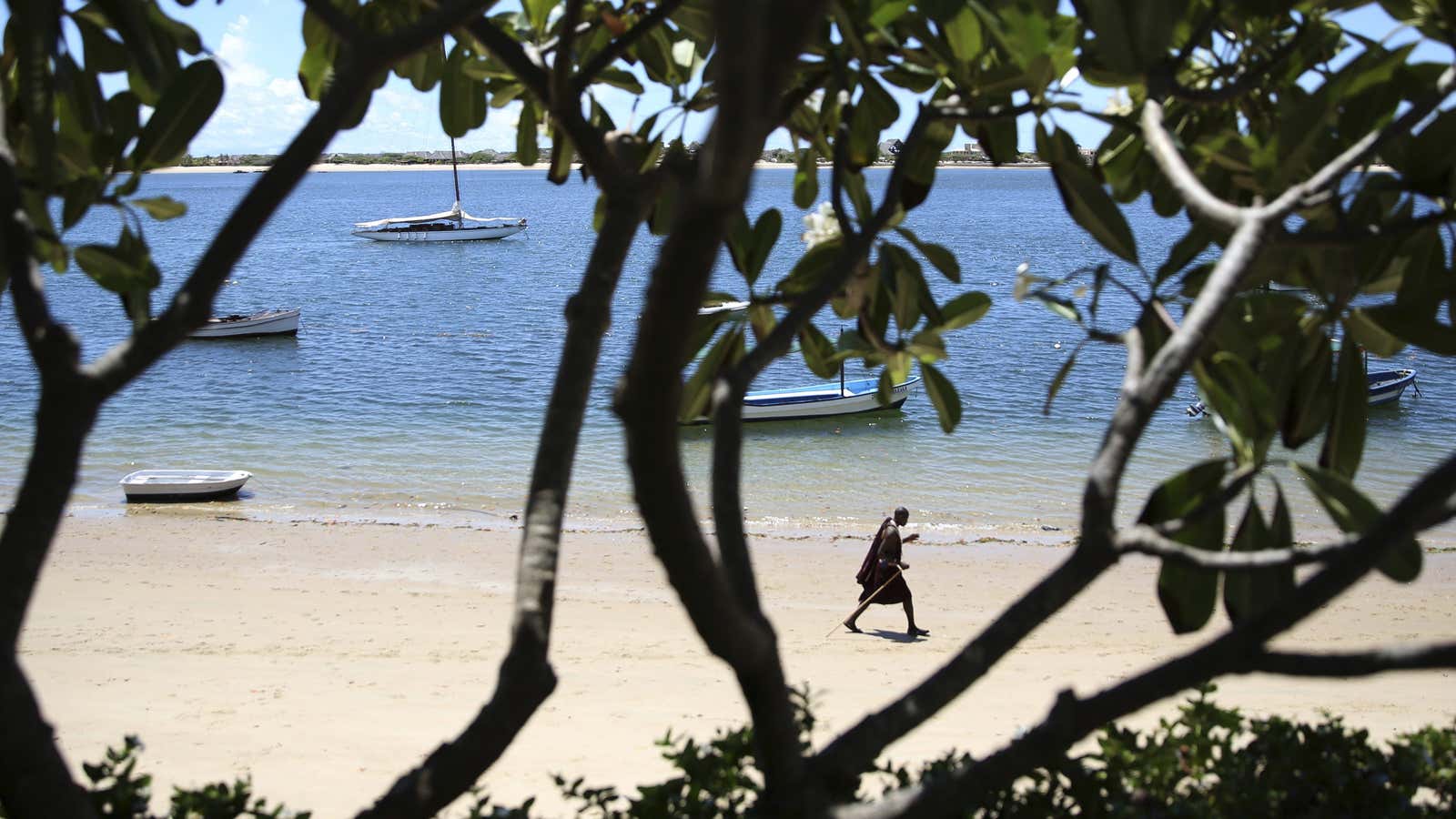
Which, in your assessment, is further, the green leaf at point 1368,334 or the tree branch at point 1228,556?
the green leaf at point 1368,334

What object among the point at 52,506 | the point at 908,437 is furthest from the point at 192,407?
the point at 52,506

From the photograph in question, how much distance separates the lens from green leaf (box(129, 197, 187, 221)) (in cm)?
224

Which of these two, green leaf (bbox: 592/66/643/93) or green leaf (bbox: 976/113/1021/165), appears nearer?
green leaf (bbox: 976/113/1021/165)

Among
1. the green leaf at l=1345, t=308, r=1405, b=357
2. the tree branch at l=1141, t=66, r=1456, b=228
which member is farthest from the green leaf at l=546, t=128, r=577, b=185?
the green leaf at l=1345, t=308, r=1405, b=357

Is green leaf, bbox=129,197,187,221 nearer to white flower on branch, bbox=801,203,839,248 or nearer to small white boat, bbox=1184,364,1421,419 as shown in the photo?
white flower on branch, bbox=801,203,839,248

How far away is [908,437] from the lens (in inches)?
827

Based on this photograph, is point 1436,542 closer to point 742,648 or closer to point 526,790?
point 526,790

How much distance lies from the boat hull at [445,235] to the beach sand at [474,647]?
161 ft

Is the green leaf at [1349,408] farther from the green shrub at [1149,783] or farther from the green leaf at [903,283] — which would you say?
the green shrub at [1149,783]

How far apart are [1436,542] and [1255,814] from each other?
50.5ft

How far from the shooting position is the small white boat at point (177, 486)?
56.1 ft

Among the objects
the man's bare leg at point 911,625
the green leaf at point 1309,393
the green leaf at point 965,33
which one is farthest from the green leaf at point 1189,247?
the man's bare leg at point 911,625

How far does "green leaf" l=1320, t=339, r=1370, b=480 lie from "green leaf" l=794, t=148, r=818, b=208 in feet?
4.05

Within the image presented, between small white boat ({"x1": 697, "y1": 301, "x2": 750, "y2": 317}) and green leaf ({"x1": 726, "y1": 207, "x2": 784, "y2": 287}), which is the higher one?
green leaf ({"x1": 726, "y1": 207, "x2": 784, "y2": 287})
